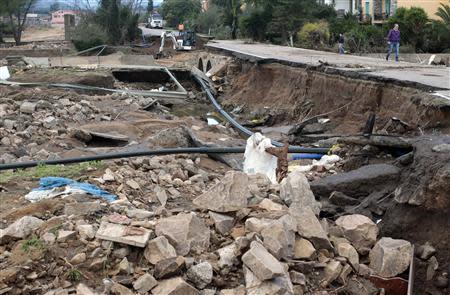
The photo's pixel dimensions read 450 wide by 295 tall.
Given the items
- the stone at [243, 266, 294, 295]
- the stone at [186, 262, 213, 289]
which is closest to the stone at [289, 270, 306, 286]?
the stone at [243, 266, 294, 295]

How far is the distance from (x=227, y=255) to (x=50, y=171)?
12.6ft

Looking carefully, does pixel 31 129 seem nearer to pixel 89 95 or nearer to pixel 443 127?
pixel 89 95

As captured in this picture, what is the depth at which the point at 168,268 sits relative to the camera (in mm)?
4387

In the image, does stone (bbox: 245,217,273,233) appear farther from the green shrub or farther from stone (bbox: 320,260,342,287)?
the green shrub

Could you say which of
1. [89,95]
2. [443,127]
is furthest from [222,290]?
[89,95]

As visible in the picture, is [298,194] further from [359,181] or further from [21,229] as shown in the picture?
[21,229]

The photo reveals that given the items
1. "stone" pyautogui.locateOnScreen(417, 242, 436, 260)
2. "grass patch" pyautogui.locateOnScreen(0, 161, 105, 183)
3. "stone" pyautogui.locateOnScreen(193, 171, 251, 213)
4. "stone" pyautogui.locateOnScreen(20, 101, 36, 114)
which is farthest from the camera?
"stone" pyautogui.locateOnScreen(20, 101, 36, 114)

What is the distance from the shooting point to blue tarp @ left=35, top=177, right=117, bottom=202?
20.9 ft

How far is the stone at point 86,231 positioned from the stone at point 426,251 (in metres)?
2.87

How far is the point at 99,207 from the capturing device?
5516 millimetres

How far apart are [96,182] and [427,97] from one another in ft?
22.7

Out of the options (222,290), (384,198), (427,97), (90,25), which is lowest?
(222,290)

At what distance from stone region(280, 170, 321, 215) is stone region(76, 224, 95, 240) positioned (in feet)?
6.56

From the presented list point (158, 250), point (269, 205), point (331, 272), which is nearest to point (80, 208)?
point (158, 250)
